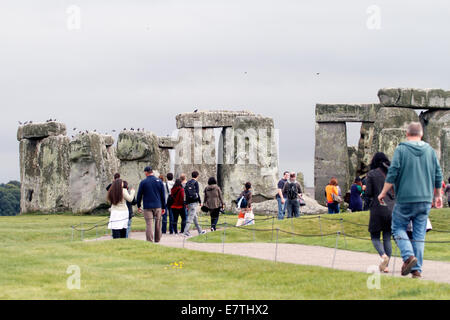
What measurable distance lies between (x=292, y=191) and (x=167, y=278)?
1129 cm

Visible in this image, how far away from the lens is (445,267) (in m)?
12.6

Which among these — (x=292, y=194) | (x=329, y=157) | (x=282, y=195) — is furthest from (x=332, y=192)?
(x=329, y=157)

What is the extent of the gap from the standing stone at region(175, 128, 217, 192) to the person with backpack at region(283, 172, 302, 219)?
10.1 meters

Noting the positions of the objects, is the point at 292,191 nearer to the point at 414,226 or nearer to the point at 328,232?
the point at 328,232

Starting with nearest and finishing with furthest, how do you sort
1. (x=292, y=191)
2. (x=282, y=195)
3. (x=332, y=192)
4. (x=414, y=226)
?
(x=414, y=226), (x=292, y=191), (x=282, y=195), (x=332, y=192)

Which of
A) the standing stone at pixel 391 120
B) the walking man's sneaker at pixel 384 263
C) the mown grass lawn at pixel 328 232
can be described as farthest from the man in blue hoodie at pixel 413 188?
the standing stone at pixel 391 120

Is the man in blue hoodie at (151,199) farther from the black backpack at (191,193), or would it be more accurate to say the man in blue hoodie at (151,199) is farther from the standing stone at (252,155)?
the standing stone at (252,155)

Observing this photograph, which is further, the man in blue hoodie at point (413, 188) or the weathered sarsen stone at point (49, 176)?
the weathered sarsen stone at point (49, 176)

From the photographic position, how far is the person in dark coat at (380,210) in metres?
11.9

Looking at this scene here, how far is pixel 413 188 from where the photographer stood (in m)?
10.9

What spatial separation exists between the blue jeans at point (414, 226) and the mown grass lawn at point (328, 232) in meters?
3.52

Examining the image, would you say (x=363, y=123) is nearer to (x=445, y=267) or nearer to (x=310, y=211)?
(x=310, y=211)
